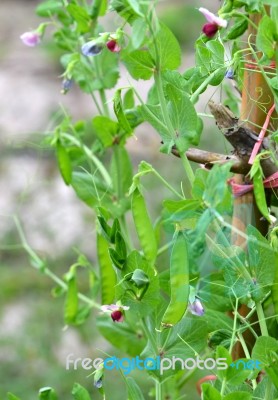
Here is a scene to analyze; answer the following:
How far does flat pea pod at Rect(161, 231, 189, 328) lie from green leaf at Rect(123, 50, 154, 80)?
0.38 ft

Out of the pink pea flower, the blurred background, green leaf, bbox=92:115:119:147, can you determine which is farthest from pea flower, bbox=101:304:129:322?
the blurred background

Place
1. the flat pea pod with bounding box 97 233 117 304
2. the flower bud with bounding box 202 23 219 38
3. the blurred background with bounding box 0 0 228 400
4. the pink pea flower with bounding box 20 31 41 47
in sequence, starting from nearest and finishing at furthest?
the flower bud with bounding box 202 23 219 38 < the flat pea pod with bounding box 97 233 117 304 < the pink pea flower with bounding box 20 31 41 47 < the blurred background with bounding box 0 0 228 400

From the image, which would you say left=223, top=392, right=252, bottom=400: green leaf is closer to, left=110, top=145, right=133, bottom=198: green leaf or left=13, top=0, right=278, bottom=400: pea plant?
left=13, top=0, right=278, bottom=400: pea plant

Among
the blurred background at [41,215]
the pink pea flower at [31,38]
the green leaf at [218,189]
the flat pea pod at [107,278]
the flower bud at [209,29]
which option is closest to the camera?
the green leaf at [218,189]

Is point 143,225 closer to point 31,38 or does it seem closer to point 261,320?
point 261,320

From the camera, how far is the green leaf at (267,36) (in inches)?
20.9

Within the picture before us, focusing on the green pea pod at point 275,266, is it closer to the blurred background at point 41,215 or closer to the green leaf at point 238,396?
the green leaf at point 238,396

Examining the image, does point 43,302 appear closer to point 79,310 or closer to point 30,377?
point 30,377

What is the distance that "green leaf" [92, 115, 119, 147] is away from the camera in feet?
2.59

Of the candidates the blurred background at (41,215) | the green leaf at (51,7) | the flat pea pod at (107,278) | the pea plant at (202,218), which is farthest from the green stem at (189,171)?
the blurred background at (41,215)

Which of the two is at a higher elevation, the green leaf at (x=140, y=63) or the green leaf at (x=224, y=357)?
the green leaf at (x=140, y=63)

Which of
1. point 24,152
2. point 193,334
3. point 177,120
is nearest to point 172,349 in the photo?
point 193,334

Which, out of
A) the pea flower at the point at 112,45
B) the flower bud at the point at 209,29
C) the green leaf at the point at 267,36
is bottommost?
the pea flower at the point at 112,45

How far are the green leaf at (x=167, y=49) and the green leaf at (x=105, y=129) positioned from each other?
182 mm
